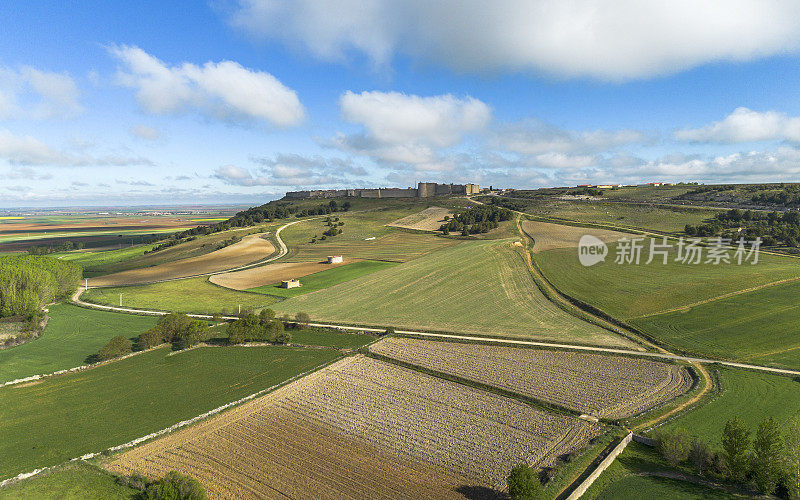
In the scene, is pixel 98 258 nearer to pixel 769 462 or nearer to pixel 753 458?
pixel 753 458

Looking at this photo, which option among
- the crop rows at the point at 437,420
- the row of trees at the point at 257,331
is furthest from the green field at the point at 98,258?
the crop rows at the point at 437,420

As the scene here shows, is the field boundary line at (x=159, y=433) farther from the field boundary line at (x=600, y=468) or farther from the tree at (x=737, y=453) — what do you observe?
the tree at (x=737, y=453)

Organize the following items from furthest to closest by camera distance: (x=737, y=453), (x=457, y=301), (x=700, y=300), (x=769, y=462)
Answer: (x=457, y=301)
(x=700, y=300)
(x=737, y=453)
(x=769, y=462)

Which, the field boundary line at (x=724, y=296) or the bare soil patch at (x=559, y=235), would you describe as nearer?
the field boundary line at (x=724, y=296)

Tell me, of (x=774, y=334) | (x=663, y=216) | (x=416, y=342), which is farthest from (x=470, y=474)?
(x=663, y=216)

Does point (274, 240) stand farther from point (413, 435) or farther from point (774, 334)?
point (774, 334)

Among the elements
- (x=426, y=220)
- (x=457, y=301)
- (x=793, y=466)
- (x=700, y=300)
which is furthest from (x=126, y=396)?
(x=426, y=220)
